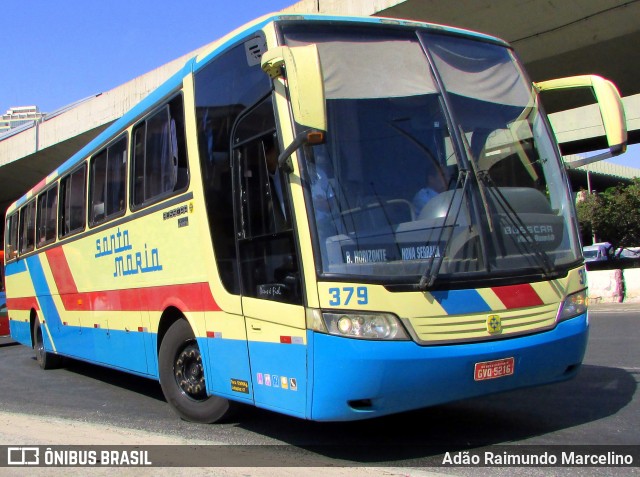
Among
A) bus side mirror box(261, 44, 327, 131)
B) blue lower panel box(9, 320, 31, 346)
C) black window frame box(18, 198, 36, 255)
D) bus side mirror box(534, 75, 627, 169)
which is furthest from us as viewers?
blue lower panel box(9, 320, 31, 346)

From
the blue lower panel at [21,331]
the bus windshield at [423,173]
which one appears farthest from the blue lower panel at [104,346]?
the bus windshield at [423,173]

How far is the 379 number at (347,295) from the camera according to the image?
4.41 metres

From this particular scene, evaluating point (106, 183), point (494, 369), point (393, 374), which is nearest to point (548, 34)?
point (106, 183)

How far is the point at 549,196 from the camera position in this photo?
543 centimetres

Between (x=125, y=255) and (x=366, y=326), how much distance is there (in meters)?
4.13

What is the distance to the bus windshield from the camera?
461 cm

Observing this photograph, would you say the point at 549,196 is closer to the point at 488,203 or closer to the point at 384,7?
the point at 488,203

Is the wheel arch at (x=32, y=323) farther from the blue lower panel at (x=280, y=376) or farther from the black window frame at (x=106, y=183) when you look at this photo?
the blue lower panel at (x=280, y=376)

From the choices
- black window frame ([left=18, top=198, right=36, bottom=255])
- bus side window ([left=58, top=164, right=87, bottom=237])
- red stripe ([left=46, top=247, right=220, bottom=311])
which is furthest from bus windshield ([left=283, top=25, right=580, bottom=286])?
black window frame ([left=18, top=198, right=36, bottom=255])

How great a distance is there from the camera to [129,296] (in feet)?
25.2

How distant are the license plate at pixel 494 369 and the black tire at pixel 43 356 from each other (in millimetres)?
9286

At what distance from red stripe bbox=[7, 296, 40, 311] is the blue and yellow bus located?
683 centimetres

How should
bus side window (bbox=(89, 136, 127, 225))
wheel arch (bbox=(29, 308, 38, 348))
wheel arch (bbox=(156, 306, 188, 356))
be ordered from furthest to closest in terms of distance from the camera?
wheel arch (bbox=(29, 308, 38, 348)) < bus side window (bbox=(89, 136, 127, 225)) < wheel arch (bbox=(156, 306, 188, 356))

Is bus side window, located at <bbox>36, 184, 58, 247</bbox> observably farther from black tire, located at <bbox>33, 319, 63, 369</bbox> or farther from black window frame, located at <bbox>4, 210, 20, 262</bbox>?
black window frame, located at <bbox>4, 210, 20, 262</bbox>
